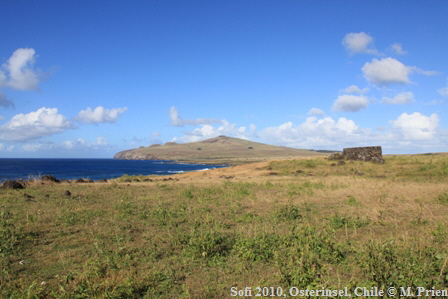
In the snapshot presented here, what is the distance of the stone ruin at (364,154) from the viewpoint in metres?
39.3

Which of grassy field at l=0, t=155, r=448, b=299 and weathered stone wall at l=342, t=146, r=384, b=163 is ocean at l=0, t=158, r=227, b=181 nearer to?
grassy field at l=0, t=155, r=448, b=299

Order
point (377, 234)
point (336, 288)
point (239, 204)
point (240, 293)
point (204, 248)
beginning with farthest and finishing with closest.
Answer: point (239, 204), point (377, 234), point (204, 248), point (240, 293), point (336, 288)

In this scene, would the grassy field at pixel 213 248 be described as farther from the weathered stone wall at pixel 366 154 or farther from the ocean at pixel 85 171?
the weathered stone wall at pixel 366 154

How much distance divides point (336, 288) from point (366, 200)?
11.0 meters

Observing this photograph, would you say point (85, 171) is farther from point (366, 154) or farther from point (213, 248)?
point (213, 248)

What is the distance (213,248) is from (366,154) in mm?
37606

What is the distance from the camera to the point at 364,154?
40438mm

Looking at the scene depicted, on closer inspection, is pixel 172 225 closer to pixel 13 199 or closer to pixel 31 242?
pixel 31 242

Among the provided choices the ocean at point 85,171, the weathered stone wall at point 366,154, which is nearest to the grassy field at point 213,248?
the ocean at point 85,171

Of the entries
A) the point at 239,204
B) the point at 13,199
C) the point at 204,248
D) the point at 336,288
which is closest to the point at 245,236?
the point at 204,248

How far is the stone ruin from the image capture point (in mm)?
39281

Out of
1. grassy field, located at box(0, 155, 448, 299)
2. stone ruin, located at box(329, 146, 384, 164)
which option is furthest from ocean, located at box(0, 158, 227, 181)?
stone ruin, located at box(329, 146, 384, 164)

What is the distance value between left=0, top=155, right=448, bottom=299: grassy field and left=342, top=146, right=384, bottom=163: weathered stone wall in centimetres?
2593

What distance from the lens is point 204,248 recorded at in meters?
7.84
